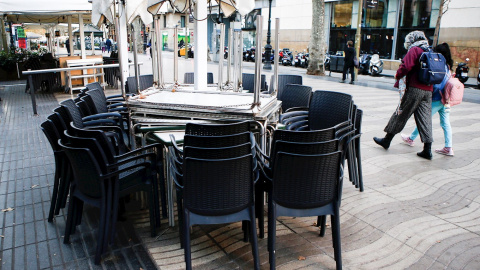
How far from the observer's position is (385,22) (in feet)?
76.1

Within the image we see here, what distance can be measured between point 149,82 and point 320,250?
4.77 m

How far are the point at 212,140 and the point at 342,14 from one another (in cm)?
2551

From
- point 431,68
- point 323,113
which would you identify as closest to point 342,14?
point 431,68

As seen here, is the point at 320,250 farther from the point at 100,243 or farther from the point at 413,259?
the point at 100,243

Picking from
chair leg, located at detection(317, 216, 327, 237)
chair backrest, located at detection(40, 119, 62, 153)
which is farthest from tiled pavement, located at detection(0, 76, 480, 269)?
chair backrest, located at detection(40, 119, 62, 153)

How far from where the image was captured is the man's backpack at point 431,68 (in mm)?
5254

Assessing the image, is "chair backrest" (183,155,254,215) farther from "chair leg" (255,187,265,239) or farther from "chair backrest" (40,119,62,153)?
"chair backrest" (40,119,62,153)

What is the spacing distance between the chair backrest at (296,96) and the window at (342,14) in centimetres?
2159

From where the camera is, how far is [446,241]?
340 cm

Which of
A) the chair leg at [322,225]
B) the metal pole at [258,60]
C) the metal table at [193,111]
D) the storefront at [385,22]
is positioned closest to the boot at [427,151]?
the metal table at [193,111]

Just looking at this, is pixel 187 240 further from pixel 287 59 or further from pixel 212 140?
pixel 287 59

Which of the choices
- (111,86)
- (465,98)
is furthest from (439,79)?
(111,86)

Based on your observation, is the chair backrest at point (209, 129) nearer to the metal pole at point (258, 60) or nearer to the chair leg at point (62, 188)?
the metal pole at point (258, 60)

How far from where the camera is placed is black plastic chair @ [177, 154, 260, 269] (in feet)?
8.61
